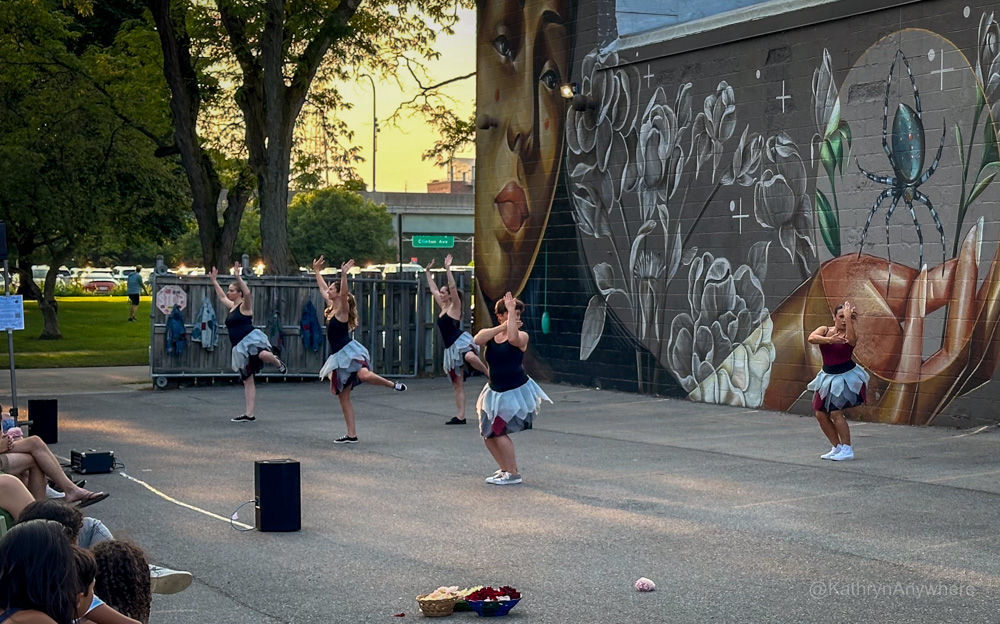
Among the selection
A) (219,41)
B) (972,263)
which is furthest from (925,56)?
(219,41)

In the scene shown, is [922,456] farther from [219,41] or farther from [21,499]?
[219,41]

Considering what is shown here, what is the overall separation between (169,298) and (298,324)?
2.46 metres

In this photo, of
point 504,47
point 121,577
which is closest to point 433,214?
point 504,47

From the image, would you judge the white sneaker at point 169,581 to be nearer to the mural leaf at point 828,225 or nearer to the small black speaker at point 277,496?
the small black speaker at point 277,496

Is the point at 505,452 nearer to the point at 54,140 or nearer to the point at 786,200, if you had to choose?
the point at 786,200

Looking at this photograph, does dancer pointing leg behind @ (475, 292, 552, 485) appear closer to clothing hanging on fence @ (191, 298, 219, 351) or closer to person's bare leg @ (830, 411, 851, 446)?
person's bare leg @ (830, 411, 851, 446)

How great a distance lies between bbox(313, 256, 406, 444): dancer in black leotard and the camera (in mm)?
14805

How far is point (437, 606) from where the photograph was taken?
7.09m

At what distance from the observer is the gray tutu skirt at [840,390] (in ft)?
40.9

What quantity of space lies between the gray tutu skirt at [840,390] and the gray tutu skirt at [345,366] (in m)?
5.31

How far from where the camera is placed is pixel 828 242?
1642cm

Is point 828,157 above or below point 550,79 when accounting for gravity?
below

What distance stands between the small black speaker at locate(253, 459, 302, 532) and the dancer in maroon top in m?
5.73

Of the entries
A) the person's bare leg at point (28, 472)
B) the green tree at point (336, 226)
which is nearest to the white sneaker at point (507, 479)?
the person's bare leg at point (28, 472)
